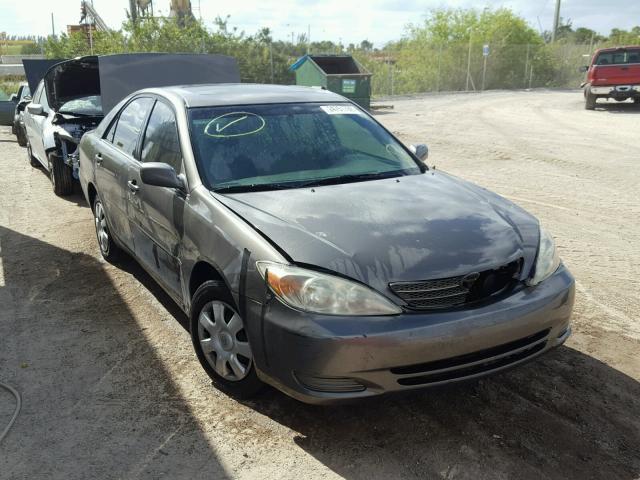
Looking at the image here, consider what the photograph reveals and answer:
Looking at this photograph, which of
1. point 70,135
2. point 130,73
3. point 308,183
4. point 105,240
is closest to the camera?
point 308,183

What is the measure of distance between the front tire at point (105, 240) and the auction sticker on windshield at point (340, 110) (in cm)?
230

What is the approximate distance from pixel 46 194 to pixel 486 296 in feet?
24.5

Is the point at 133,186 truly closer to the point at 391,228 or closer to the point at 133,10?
the point at 391,228

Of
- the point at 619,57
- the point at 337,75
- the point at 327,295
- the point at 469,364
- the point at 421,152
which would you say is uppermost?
the point at 619,57

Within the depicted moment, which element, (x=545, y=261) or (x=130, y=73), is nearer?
(x=545, y=261)

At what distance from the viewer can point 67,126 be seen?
27.0ft

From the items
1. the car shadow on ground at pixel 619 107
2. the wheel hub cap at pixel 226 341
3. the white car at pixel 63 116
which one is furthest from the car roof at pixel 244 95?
the car shadow on ground at pixel 619 107

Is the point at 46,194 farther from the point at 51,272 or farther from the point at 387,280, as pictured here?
the point at 387,280

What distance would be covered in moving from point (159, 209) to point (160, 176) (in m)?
0.42

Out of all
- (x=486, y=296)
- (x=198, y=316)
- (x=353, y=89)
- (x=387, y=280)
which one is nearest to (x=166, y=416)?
(x=198, y=316)

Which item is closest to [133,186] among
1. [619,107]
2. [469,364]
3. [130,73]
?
[469,364]

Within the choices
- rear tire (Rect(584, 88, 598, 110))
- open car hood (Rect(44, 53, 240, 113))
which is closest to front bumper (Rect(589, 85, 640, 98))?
rear tire (Rect(584, 88, 598, 110))

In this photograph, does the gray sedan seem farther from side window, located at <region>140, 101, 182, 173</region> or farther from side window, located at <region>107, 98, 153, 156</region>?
side window, located at <region>107, 98, 153, 156</region>

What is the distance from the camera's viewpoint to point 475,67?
35031 millimetres
